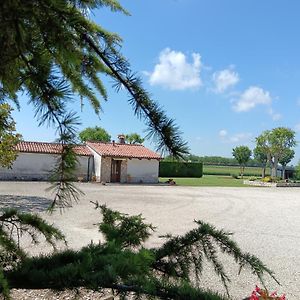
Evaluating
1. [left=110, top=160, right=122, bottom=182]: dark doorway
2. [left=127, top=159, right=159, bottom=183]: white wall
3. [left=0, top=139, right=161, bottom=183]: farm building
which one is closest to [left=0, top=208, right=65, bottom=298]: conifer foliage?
[left=0, top=139, right=161, bottom=183]: farm building

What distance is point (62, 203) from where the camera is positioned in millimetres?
1265

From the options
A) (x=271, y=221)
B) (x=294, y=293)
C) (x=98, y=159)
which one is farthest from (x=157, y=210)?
(x=98, y=159)

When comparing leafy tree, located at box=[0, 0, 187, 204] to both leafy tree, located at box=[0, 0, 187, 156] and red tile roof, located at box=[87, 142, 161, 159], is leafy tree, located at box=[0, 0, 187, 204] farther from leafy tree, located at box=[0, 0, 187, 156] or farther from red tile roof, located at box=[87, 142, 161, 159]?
red tile roof, located at box=[87, 142, 161, 159]

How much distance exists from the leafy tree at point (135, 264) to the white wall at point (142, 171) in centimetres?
3564

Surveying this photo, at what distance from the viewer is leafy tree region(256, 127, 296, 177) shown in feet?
187

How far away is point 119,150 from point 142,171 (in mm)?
3286

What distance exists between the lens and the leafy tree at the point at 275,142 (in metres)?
56.9

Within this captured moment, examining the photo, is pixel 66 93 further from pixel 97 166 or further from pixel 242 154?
pixel 242 154

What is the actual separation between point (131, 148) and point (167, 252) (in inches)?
1533

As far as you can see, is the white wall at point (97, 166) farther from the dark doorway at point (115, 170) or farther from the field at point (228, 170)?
the field at point (228, 170)

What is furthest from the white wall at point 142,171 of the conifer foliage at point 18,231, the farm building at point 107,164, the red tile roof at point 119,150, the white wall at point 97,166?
the conifer foliage at point 18,231

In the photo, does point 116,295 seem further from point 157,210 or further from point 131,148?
point 131,148

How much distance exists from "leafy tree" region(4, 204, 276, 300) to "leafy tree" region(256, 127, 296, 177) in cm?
5728

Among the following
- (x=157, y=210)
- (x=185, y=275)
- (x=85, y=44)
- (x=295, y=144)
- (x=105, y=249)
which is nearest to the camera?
(x=85, y=44)
